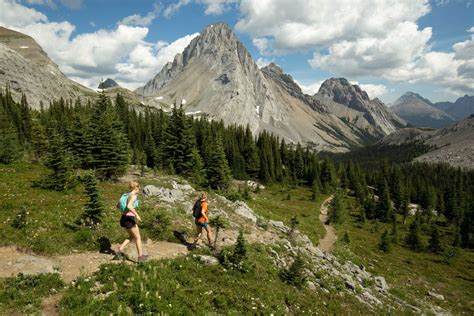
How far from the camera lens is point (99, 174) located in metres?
33.6

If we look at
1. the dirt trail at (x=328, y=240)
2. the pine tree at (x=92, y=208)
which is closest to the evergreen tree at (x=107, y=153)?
the pine tree at (x=92, y=208)

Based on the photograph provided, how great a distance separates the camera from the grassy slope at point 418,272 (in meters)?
28.4

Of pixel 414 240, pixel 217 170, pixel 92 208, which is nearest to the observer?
pixel 92 208

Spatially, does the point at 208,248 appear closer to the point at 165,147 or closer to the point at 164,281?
the point at 164,281

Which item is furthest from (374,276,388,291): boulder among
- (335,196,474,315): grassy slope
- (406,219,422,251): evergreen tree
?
(406,219,422,251): evergreen tree

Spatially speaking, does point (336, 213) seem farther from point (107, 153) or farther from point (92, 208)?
point (92, 208)

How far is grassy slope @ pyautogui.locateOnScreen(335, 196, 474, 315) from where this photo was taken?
28.4 m

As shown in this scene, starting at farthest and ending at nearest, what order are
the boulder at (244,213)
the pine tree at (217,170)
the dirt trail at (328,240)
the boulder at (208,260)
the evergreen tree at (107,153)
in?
the pine tree at (217,170) → the dirt trail at (328,240) → the evergreen tree at (107,153) → the boulder at (244,213) → the boulder at (208,260)

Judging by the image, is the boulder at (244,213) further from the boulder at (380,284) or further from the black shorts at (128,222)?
the black shorts at (128,222)

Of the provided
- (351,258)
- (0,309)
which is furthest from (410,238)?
(0,309)

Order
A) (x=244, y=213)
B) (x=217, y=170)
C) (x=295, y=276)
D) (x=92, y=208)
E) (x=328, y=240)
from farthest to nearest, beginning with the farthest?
(x=217, y=170), (x=328, y=240), (x=244, y=213), (x=92, y=208), (x=295, y=276)

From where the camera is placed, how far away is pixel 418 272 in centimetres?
3812

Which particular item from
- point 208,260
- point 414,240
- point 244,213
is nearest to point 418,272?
point 414,240

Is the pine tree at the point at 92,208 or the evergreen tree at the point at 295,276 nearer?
the evergreen tree at the point at 295,276
